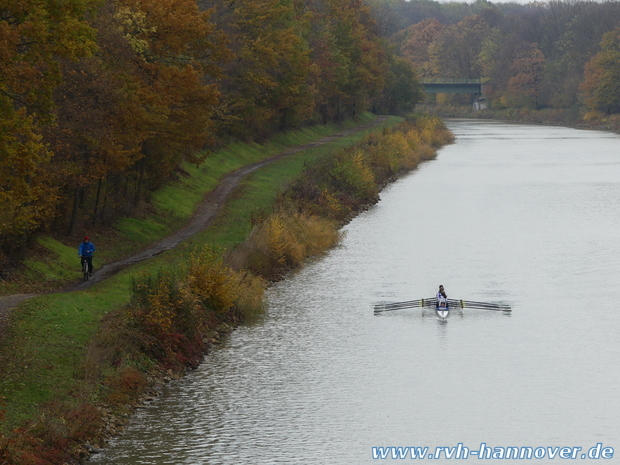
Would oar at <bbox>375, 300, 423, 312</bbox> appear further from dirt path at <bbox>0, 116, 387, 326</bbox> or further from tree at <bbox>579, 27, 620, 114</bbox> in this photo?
tree at <bbox>579, 27, 620, 114</bbox>

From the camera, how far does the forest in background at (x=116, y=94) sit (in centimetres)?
2438

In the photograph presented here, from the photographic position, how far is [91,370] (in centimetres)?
2439

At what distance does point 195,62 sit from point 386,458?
32.8 meters

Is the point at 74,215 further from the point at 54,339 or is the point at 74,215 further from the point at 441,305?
the point at 441,305

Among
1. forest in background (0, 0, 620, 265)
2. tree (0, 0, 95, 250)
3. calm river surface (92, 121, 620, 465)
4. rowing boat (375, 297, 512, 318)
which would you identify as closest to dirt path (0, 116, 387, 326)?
forest in background (0, 0, 620, 265)

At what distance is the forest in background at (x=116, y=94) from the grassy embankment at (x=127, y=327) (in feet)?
13.0

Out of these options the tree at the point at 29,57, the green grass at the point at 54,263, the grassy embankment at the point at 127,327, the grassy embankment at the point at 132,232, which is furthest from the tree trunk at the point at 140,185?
the tree at the point at 29,57

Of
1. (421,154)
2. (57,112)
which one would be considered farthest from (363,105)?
(57,112)

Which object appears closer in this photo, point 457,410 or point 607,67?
point 457,410

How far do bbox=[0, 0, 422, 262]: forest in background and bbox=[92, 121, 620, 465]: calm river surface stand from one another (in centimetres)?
843

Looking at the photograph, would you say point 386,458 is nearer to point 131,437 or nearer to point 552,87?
point 131,437

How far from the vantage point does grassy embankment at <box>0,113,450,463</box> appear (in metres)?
21.3

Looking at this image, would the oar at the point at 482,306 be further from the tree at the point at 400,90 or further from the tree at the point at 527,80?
the tree at the point at 527,80

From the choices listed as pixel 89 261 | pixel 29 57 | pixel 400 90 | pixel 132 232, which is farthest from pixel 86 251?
pixel 400 90
